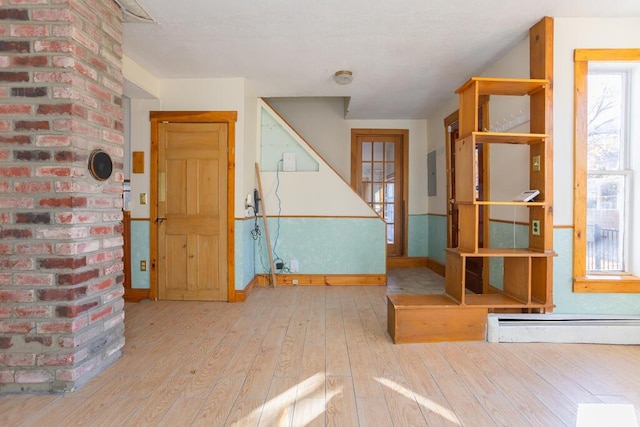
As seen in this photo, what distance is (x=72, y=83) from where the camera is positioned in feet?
6.43

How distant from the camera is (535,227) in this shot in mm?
2734

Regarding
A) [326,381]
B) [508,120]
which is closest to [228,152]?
[326,381]

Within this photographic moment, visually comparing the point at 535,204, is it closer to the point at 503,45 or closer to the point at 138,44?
the point at 503,45

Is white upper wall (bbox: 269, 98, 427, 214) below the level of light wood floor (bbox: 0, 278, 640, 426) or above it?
above

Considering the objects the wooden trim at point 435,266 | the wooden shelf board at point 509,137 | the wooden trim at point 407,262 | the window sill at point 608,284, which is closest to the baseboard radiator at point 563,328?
the window sill at point 608,284

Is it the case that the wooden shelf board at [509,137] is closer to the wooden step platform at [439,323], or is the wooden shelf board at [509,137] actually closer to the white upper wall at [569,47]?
the white upper wall at [569,47]

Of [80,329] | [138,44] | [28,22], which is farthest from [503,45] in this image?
[80,329]

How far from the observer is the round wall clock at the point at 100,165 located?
2.08m

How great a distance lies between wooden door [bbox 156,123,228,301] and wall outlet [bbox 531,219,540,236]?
2.86m

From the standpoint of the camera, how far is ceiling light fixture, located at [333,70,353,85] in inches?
143

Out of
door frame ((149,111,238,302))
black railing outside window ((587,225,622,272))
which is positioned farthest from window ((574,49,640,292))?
door frame ((149,111,238,302))

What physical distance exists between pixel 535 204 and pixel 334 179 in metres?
2.44

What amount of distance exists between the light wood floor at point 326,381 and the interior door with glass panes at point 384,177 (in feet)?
9.74

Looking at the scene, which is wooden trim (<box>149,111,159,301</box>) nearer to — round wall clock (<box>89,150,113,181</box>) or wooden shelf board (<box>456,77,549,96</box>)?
round wall clock (<box>89,150,113,181</box>)
